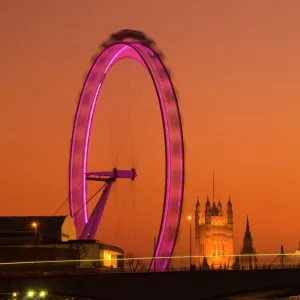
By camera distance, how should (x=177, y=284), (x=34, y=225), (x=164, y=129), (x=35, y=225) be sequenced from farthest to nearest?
(x=34, y=225) → (x=35, y=225) → (x=164, y=129) → (x=177, y=284)

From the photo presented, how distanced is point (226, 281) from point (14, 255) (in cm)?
3008

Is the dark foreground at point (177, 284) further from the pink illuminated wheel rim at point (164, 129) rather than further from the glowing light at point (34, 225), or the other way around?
the glowing light at point (34, 225)

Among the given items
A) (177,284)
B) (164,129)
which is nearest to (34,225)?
(164,129)

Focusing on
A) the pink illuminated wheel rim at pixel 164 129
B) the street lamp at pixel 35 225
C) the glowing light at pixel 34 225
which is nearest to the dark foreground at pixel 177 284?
the pink illuminated wheel rim at pixel 164 129

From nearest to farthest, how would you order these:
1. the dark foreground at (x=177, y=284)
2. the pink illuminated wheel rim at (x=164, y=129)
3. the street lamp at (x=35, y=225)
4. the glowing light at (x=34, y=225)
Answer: the dark foreground at (x=177, y=284)
the pink illuminated wheel rim at (x=164, y=129)
the glowing light at (x=34, y=225)
the street lamp at (x=35, y=225)

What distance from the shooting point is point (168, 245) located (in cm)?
7950

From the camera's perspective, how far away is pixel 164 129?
271 ft

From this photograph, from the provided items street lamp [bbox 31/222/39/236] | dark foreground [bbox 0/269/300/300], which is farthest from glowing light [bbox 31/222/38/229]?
dark foreground [bbox 0/269/300/300]

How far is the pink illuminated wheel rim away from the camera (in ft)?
261

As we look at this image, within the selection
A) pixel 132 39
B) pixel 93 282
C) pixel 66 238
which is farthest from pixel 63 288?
pixel 66 238

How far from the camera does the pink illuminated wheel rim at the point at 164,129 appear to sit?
79.6m

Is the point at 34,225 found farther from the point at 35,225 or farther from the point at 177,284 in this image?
the point at 177,284

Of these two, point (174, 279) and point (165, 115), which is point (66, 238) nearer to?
point (165, 115)

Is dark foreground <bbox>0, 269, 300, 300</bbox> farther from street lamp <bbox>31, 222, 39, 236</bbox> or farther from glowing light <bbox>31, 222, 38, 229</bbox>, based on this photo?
street lamp <bbox>31, 222, 39, 236</bbox>
